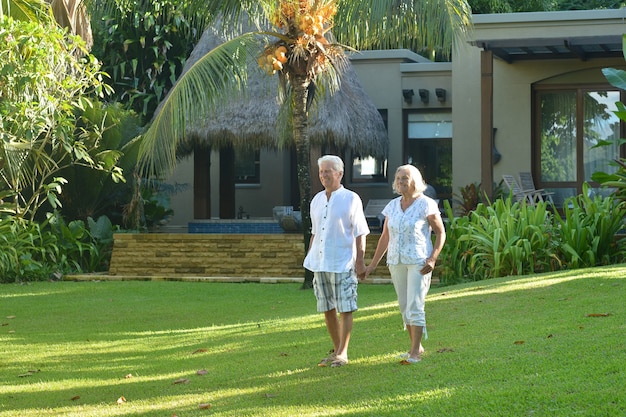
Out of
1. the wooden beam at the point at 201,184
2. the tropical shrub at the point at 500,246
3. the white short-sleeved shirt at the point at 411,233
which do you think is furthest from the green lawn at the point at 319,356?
the wooden beam at the point at 201,184

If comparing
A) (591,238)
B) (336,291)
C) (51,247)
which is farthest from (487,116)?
(336,291)

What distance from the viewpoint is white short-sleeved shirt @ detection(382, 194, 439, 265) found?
7.45 metres

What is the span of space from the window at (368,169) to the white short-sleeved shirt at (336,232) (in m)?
16.3

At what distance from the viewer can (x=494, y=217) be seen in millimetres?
14406

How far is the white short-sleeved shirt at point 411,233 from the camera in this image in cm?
745

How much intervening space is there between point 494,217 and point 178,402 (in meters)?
8.38

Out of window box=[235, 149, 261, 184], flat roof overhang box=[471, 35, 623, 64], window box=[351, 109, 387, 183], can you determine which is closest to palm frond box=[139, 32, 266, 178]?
flat roof overhang box=[471, 35, 623, 64]

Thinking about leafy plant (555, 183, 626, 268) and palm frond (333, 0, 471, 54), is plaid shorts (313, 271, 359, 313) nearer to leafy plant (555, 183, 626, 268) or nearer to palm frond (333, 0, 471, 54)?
palm frond (333, 0, 471, 54)

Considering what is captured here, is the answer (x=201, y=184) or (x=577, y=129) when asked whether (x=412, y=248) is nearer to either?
(x=577, y=129)

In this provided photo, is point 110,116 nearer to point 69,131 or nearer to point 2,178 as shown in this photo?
point 2,178

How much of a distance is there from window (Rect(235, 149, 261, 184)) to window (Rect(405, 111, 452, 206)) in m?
4.12

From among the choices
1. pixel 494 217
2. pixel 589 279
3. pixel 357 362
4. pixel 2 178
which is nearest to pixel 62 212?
pixel 2 178

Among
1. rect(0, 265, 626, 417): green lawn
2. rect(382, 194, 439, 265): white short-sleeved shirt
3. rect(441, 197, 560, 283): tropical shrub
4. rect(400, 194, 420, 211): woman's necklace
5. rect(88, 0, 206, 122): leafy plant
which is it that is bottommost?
rect(0, 265, 626, 417): green lawn

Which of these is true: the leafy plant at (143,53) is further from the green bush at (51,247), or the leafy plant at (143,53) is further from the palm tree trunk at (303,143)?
the palm tree trunk at (303,143)
